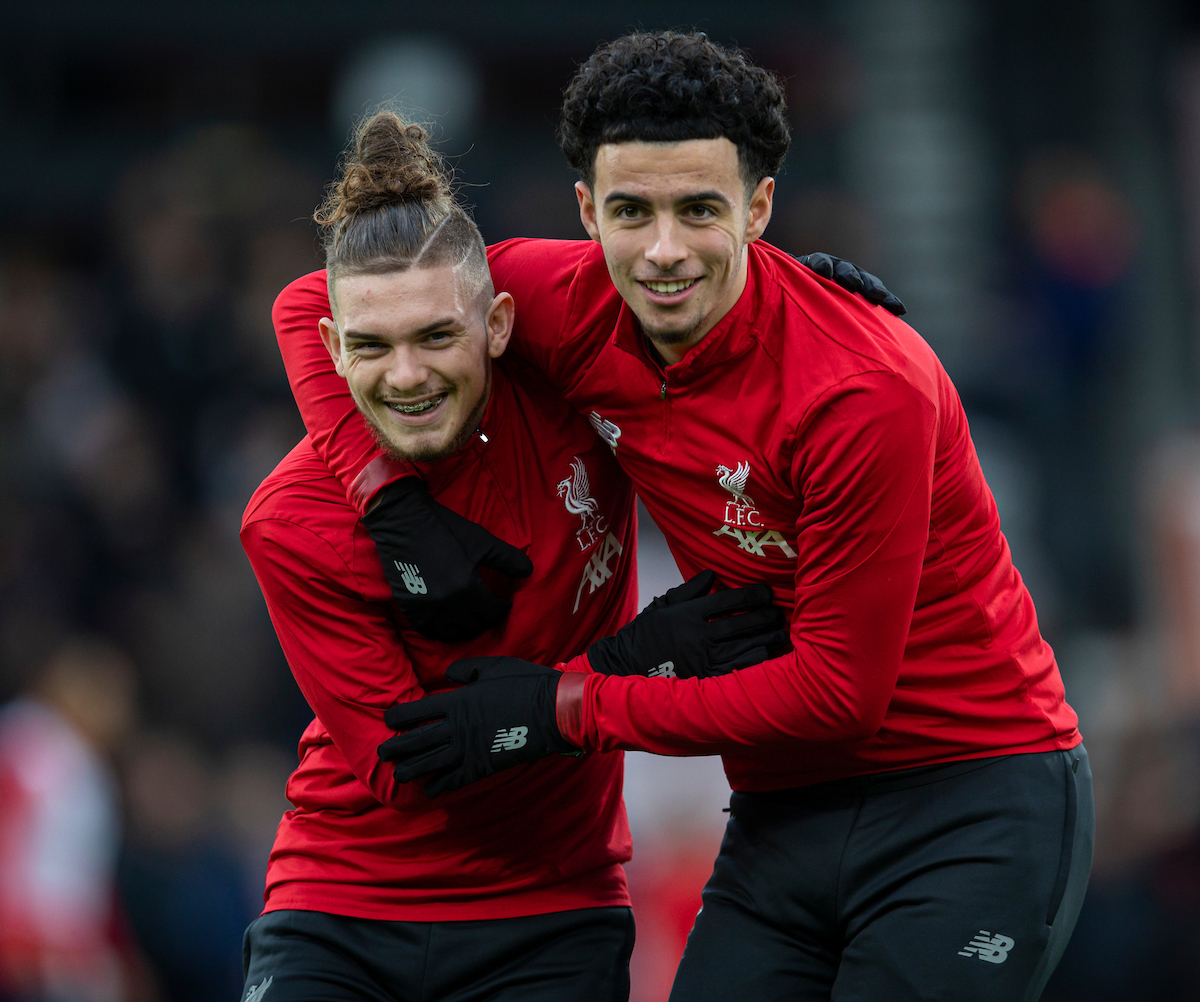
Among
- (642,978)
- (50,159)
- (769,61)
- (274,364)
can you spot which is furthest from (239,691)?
(769,61)

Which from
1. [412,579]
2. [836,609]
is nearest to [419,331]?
[412,579]

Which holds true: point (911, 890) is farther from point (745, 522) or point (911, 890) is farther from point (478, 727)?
point (478, 727)

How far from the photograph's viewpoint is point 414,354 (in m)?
3.23

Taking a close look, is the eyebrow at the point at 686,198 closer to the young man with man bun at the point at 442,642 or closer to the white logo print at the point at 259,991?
the young man with man bun at the point at 442,642

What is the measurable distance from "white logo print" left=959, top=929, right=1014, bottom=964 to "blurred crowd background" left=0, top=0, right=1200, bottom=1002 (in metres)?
3.36

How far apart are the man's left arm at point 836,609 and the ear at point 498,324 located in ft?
2.41

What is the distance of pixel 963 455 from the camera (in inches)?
124

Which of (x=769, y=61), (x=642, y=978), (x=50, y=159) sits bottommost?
(x=642, y=978)

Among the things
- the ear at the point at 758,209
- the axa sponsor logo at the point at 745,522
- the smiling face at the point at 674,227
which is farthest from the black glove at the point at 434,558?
the ear at the point at 758,209

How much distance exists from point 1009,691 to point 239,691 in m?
5.12

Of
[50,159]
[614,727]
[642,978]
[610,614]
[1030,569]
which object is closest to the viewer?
[614,727]

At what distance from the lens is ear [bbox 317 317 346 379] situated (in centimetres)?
338

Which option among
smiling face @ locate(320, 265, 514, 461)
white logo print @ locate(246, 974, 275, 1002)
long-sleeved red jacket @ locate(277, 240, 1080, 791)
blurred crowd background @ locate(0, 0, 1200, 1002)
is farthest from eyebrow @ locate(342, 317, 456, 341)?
blurred crowd background @ locate(0, 0, 1200, 1002)

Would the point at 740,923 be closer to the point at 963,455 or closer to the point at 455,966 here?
the point at 455,966
